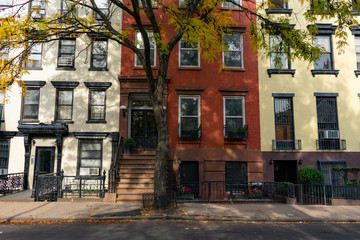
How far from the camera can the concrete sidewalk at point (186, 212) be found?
8945mm

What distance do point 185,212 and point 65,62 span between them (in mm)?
11170

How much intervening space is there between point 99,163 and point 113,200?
13.4 feet

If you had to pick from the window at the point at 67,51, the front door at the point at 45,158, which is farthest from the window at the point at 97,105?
the front door at the point at 45,158

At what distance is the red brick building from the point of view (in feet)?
47.3

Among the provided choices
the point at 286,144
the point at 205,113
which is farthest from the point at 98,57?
the point at 286,144

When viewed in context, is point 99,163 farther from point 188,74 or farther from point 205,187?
point 188,74

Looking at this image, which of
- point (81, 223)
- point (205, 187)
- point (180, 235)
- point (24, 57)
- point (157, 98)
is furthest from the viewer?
point (205, 187)

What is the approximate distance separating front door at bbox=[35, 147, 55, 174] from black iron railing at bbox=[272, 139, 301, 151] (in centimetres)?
1254

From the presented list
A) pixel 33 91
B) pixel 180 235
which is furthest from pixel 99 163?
pixel 180 235

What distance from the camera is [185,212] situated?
9.60m

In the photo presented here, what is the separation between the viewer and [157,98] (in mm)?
10156

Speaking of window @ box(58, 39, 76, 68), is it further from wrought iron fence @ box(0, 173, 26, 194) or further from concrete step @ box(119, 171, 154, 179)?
concrete step @ box(119, 171, 154, 179)

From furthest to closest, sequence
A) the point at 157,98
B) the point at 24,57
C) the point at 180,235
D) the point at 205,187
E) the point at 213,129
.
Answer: the point at 213,129 < the point at 205,187 < the point at 24,57 < the point at 157,98 < the point at 180,235

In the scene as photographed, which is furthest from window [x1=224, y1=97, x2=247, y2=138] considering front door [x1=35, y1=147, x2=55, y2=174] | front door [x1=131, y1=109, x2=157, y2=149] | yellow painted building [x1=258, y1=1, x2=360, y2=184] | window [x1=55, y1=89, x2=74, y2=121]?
front door [x1=35, y1=147, x2=55, y2=174]
